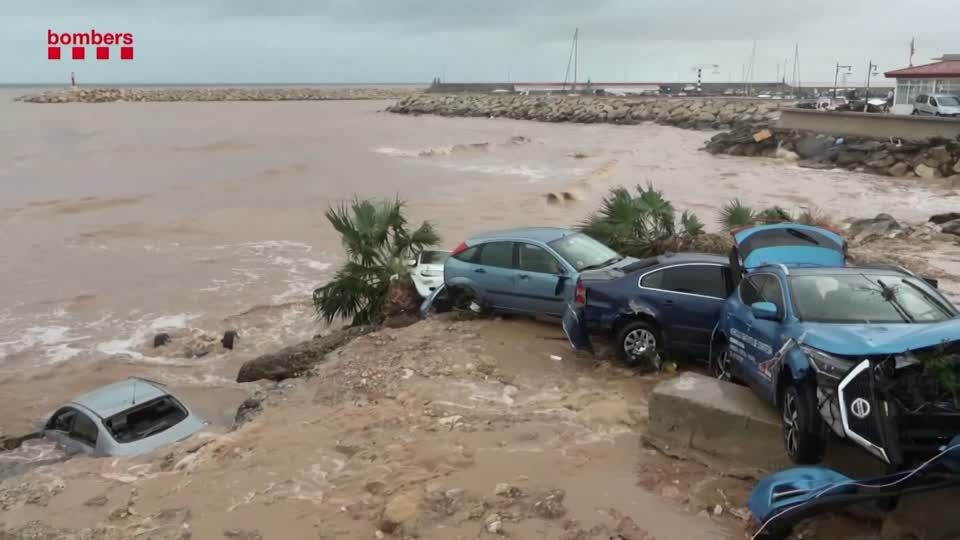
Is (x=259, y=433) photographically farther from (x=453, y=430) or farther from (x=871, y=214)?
(x=871, y=214)

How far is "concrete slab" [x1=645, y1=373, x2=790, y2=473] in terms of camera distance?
6219 mm

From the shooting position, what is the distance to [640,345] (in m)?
9.27

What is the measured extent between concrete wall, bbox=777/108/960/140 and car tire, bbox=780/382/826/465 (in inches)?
1306

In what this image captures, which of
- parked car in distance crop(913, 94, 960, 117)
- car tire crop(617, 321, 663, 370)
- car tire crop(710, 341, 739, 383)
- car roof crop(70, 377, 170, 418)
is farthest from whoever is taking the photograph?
parked car in distance crop(913, 94, 960, 117)

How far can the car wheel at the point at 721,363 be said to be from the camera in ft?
26.2

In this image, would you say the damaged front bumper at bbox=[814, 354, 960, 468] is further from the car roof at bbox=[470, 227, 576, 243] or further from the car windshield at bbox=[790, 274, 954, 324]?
the car roof at bbox=[470, 227, 576, 243]

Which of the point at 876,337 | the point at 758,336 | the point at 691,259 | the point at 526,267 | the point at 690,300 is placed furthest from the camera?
the point at 526,267

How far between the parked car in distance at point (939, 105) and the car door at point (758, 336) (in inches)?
1437

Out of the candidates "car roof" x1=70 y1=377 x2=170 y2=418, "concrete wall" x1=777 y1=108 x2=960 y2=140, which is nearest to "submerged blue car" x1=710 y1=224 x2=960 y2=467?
"car roof" x1=70 y1=377 x2=170 y2=418

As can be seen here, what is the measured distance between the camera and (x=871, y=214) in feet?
85.3

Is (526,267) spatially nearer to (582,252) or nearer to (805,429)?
(582,252)

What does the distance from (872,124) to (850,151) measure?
1771 mm

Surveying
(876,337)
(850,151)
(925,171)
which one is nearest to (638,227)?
(876,337)

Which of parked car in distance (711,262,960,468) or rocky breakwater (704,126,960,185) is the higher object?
rocky breakwater (704,126,960,185)
